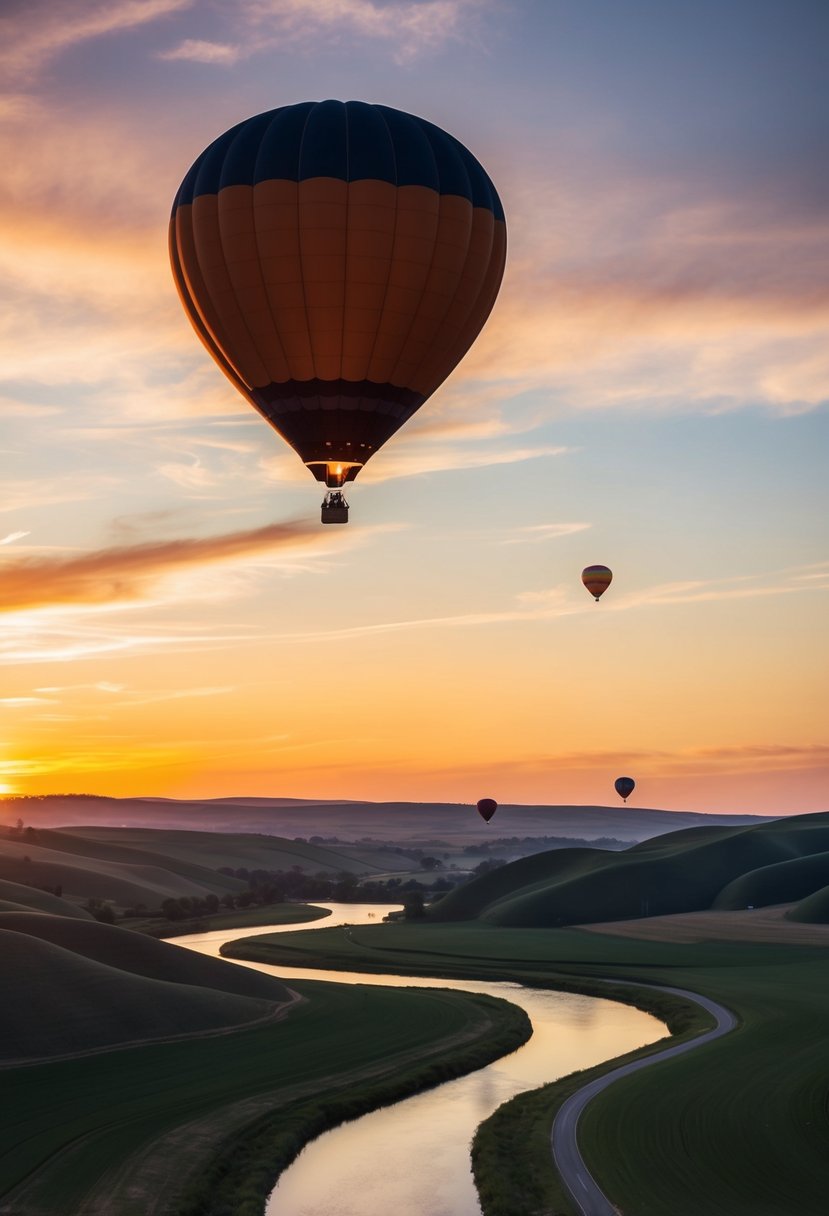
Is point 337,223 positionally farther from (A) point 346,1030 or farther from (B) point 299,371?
(A) point 346,1030

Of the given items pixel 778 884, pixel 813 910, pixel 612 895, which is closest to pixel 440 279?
pixel 813 910

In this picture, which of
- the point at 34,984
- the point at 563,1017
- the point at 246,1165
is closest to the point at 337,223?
the point at 246,1165

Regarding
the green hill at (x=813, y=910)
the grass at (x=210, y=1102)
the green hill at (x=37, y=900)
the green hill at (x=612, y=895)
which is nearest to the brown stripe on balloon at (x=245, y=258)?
the grass at (x=210, y=1102)

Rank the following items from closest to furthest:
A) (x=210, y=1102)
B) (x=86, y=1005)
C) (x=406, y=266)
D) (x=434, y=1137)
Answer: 1. (x=434, y=1137)
2. (x=210, y=1102)
3. (x=406, y=266)
4. (x=86, y=1005)

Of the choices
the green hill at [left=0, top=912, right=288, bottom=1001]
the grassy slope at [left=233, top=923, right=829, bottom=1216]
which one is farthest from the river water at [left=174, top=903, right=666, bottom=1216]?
the green hill at [left=0, top=912, right=288, bottom=1001]

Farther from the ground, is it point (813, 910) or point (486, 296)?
point (486, 296)

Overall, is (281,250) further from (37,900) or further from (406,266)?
(37,900)


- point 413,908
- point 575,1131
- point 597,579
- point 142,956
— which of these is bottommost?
point 413,908
